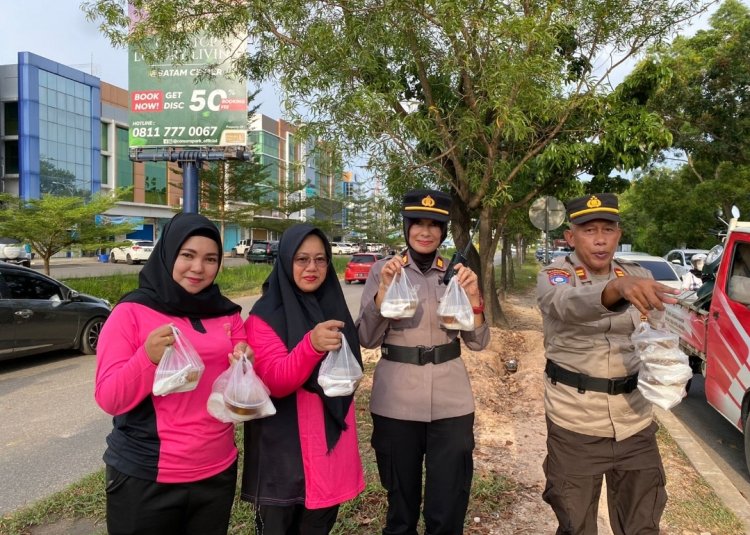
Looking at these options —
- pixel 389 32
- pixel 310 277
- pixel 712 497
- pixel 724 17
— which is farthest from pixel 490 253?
pixel 724 17

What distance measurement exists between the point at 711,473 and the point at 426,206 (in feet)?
10.4

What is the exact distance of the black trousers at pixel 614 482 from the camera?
7.56 ft

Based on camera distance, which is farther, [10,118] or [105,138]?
[105,138]

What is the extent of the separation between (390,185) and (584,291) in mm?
5549

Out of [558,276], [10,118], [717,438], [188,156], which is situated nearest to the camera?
[558,276]

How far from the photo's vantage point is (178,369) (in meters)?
1.72

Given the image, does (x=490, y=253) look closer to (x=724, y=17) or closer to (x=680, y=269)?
(x=680, y=269)

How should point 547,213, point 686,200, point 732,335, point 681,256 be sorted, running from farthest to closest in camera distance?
point 686,200 → point 681,256 → point 547,213 → point 732,335

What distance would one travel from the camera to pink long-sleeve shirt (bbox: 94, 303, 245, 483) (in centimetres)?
176

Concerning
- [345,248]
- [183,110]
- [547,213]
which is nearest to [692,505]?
[547,213]

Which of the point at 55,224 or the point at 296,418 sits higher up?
the point at 55,224

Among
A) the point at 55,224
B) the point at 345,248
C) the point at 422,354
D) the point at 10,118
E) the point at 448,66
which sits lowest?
the point at 422,354

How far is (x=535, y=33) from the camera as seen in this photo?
464cm

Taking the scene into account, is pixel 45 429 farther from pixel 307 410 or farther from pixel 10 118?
pixel 10 118
